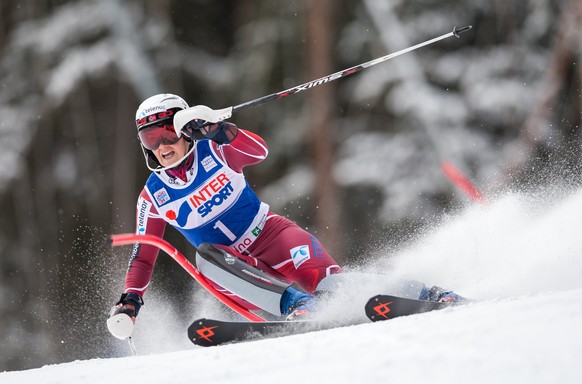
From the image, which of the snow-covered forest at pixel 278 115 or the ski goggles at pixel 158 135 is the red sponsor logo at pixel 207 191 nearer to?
the ski goggles at pixel 158 135

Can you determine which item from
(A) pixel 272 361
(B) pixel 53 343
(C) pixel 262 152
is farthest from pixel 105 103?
→ (A) pixel 272 361

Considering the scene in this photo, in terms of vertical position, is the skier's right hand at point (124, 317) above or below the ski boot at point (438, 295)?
below

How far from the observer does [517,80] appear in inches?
534

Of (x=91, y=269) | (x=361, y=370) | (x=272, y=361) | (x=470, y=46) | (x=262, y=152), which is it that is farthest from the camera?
(x=91, y=269)

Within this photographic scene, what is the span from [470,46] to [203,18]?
192 inches

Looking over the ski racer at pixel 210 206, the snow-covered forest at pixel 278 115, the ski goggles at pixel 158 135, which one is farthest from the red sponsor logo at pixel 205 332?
the snow-covered forest at pixel 278 115

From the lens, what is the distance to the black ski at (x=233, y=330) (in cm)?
395

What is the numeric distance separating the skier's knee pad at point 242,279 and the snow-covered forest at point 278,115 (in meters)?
7.53

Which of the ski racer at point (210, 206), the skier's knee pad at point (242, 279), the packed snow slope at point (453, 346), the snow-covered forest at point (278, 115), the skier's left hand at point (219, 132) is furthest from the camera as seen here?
the snow-covered forest at point (278, 115)

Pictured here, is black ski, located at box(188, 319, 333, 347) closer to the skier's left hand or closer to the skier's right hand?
the skier's right hand

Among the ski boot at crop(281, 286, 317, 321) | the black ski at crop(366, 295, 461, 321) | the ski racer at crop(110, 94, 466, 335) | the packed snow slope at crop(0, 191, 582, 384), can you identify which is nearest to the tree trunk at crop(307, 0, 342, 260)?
the ski racer at crop(110, 94, 466, 335)

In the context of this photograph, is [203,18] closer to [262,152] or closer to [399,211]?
[399,211]

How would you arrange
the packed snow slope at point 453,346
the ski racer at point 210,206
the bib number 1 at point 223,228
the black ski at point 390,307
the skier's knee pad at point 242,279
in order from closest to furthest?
the packed snow slope at point 453,346
the black ski at point 390,307
the skier's knee pad at point 242,279
the ski racer at point 210,206
the bib number 1 at point 223,228

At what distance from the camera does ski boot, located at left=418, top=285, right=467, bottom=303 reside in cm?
400
